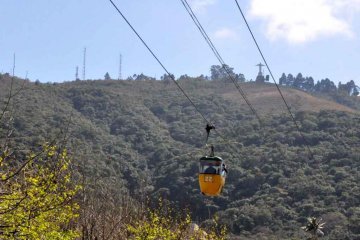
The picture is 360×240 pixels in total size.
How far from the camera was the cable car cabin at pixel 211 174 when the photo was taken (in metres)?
21.5

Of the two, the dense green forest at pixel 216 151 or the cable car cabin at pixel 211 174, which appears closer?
the cable car cabin at pixel 211 174

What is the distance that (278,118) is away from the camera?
125625mm

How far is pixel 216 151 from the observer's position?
101875mm

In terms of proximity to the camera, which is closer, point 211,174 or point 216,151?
point 211,174

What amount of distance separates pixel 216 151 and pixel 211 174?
3173 inches

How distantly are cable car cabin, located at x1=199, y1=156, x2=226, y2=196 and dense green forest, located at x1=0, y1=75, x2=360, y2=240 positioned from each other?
2591 cm

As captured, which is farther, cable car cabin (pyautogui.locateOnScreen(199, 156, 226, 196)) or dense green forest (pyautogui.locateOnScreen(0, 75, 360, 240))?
dense green forest (pyautogui.locateOnScreen(0, 75, 360, 240))

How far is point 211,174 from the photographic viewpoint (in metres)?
21.5

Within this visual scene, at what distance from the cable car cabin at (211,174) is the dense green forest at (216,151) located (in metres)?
25.9

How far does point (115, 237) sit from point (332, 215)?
45110mm

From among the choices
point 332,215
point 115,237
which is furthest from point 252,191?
point 115,237

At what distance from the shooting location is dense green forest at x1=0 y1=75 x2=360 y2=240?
2916 inches

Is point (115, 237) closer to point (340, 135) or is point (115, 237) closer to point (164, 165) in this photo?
point (164, 165)

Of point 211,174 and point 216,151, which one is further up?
point 216,151
